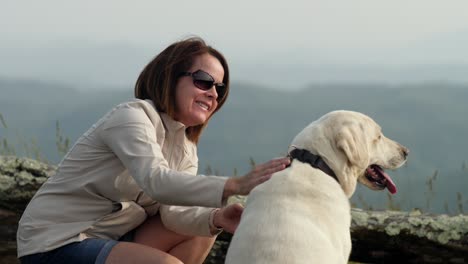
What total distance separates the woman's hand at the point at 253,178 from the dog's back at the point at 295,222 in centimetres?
4

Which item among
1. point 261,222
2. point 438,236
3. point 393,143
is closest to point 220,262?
point 438,236

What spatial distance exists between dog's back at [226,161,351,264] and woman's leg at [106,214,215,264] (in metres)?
0.71

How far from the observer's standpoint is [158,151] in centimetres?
388

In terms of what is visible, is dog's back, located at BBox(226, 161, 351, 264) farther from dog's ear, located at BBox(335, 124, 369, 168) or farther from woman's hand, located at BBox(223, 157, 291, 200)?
dog's ear, located at BBox(335, 124, 369, 168)

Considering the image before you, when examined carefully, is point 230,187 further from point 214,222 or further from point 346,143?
point 214,222

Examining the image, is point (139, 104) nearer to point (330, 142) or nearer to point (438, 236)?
point (330, 142)

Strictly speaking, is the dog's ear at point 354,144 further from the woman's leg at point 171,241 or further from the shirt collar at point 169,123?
the woman's leg at point 171,241

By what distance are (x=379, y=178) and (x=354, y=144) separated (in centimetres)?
46

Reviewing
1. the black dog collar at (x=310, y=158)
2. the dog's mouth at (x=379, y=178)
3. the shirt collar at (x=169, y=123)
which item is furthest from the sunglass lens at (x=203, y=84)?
the dog's mouth at (x=379, y=178)

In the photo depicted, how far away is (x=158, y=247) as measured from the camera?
15.1ft

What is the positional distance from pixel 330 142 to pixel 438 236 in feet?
6.71

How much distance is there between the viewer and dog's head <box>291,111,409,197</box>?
387cm

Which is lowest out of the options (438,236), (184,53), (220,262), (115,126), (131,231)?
(220,262)

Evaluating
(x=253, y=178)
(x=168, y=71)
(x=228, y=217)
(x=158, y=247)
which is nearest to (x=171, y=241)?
(x=158, y=247)
